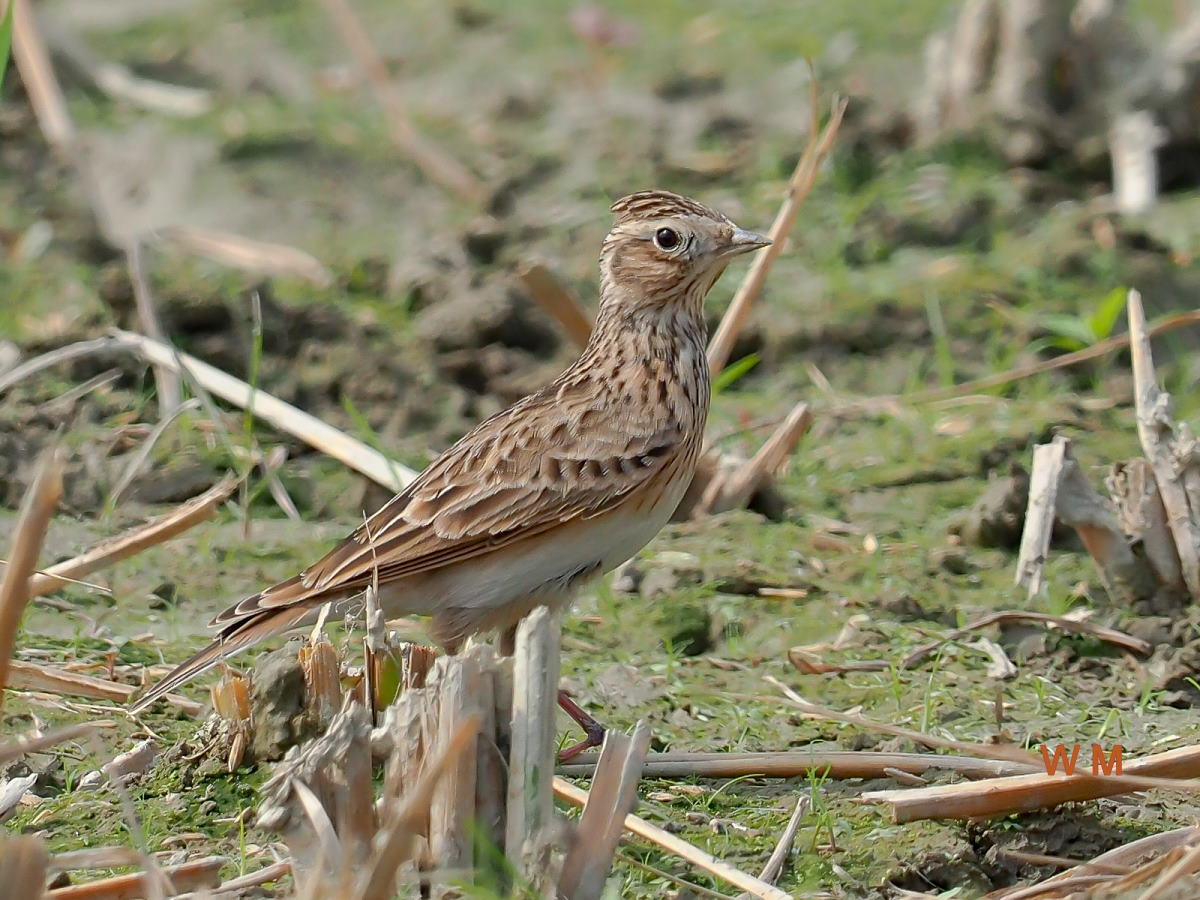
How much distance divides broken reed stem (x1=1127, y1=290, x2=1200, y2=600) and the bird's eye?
134cm

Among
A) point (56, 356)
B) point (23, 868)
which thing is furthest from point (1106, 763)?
point (56, 356)

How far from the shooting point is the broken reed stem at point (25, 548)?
3176 mm

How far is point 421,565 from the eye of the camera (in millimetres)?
4906

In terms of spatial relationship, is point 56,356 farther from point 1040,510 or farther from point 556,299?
point 1040,510

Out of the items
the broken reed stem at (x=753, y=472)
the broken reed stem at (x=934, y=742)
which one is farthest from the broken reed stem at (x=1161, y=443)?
the broken reed stem at (x=753, y=472)

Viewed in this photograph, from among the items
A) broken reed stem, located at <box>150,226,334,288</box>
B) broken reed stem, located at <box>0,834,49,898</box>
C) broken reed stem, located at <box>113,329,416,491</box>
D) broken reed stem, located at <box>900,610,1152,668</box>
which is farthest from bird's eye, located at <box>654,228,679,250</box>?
broken reed stem, located at <box>150,226,334,288</box>

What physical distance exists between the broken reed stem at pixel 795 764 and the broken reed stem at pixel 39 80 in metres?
6.13

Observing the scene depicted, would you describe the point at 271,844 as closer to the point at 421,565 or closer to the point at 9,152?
the point at 421,565

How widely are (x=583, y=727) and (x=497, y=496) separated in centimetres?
64

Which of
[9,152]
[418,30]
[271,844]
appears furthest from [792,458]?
[418,30]

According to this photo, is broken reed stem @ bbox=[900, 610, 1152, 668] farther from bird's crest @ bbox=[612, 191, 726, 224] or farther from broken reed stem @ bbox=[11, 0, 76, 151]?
broken reed stem @ bbox=[11, 0, 76, 151]

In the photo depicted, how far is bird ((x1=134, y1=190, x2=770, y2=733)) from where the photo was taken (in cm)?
485

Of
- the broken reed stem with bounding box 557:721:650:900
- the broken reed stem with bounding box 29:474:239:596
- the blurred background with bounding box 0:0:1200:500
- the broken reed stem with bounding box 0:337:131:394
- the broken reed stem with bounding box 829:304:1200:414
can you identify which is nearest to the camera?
the broken reed stem with bounding box 557:721:650:900

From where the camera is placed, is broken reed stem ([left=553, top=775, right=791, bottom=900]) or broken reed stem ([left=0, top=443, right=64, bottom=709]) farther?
broken reed stem ([left=553, top=775, right=791, bottom=900])
